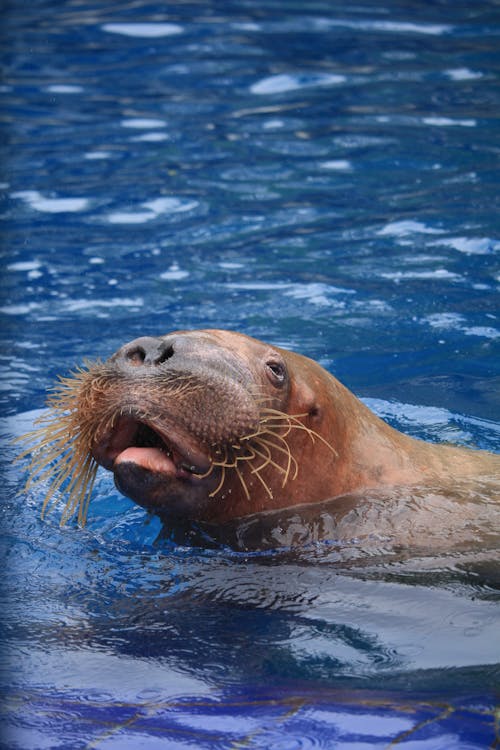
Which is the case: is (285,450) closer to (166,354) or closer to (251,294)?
(166,354)

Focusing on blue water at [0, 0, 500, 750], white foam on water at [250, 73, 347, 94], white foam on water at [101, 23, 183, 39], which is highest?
white foam on water at [101, 23, 183, 39]

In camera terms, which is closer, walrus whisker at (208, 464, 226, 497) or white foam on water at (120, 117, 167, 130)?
walrus whisker at (208, 464, 226, 497)

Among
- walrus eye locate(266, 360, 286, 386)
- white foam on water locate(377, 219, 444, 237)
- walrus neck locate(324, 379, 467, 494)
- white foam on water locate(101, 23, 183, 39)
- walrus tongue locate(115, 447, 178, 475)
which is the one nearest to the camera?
walrus tongue locate(115, 447, 178, 475)

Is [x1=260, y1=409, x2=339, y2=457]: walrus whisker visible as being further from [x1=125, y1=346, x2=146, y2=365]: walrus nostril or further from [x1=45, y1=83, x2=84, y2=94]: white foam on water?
[x1=45, y1=83, x2=84, y2=94]: white foam on water

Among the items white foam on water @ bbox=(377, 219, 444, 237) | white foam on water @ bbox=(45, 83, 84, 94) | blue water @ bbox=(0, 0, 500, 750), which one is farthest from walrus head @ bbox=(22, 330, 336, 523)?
white foam on water @ bbox=(45, 83, 84, 94)

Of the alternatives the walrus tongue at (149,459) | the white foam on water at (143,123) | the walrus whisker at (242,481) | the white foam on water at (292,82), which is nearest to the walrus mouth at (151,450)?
the walrus tongue at (149,459)

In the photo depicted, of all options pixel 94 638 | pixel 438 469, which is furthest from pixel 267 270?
pixel 94 638

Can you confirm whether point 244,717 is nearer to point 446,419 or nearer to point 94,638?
point 94,638

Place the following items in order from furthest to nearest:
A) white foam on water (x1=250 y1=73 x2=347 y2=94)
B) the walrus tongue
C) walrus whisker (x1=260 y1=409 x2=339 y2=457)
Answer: white foam on water (x1=250 y1=73 x2=347 y2=94)
walrus whisker (x1=260 y1=409 x2=339 y2=457)
the walrus tongue

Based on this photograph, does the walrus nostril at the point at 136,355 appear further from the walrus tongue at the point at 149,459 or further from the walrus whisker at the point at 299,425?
the walrus whisker at the point at 299,425

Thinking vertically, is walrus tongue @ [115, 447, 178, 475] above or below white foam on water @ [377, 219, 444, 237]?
above

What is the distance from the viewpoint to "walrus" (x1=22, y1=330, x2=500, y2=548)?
14.5 feet

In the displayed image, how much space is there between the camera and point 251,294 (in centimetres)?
906

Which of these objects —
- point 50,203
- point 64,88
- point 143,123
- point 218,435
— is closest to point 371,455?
point 218,435
